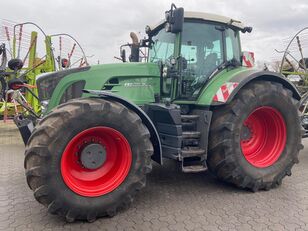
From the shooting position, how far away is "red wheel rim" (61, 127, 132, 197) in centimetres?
333

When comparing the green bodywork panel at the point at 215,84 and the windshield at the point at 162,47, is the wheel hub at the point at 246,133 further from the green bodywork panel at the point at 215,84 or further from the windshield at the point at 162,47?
the windshield at the point at 162,47

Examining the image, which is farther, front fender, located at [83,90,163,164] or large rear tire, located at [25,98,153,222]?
front fender, located at [83,90,163,164]

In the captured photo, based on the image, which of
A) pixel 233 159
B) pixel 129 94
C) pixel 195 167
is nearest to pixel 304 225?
pixel 233 159

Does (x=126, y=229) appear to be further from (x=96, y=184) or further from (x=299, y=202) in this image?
(x=299, y=202)

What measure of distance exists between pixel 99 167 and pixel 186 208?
1096mm

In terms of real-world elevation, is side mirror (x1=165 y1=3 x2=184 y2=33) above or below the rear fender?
above

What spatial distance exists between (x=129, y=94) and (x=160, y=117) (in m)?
0.51

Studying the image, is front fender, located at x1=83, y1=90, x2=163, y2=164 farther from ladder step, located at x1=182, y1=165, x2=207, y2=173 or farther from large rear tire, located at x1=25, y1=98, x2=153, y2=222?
ladder step, located at x1=182, y1=165, x2=207, y2=173

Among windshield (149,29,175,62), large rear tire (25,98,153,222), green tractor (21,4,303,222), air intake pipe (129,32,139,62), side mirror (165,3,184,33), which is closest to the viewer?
large rear tire (25,98,153,222)

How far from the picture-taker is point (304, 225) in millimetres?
3305

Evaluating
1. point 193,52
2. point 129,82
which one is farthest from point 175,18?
point 129,82

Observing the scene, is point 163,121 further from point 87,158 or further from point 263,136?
point 263,136

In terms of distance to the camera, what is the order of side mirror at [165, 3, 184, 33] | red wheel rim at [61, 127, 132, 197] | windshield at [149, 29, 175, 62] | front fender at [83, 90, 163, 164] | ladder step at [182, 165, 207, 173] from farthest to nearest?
windshield at [149, 29, 175, 62], ladder step at [182, 165, 207, 173], side mirror at [165, 3, 184, 33], front fender at [83, 90, 163, 164], red wheel rim at [61, 127, 132, 197]

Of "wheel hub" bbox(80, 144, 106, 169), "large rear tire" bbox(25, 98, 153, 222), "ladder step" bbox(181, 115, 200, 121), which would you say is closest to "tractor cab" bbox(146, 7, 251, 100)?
"ladder step" bbox(181, 115, 200, 121)
